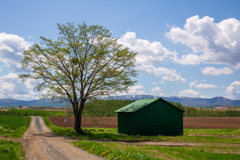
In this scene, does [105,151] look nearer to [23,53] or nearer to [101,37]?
[101,37]

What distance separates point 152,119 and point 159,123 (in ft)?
4.30

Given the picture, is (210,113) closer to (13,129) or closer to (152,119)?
(152,119)

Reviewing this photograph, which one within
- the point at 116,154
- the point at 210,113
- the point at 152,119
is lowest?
the point at 210,113

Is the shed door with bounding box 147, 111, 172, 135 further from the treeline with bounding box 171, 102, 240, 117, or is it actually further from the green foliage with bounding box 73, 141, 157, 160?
the treeline with bounding box 171, 102, 240, 117

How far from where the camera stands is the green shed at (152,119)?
3381 centimetres

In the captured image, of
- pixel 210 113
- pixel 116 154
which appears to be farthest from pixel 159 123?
pixel 210 113

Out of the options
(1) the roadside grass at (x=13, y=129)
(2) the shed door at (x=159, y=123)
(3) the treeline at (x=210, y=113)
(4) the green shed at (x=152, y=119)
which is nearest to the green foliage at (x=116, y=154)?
(1) the roadside grass at (x=13, y=129)

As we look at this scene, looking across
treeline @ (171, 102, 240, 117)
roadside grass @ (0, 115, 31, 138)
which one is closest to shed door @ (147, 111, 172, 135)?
roadside grass @ (0, 115, 31, 138)

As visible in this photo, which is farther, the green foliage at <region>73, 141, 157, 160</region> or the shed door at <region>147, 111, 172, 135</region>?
the shed door at <region>147, 111, 172, 135</region>

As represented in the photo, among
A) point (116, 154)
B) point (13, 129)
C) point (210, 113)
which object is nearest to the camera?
point (116, 154)

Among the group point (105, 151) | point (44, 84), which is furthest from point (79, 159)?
point (44, 84)

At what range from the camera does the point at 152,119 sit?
3466 cm

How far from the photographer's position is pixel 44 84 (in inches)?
1389

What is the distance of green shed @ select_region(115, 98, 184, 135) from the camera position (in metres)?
33.8
